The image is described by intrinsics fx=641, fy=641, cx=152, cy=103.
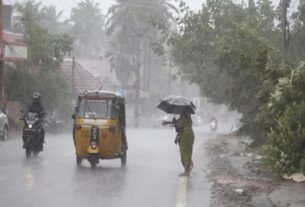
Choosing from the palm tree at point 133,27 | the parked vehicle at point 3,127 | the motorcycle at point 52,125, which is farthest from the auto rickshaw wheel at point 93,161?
the palm tree at point 133,27

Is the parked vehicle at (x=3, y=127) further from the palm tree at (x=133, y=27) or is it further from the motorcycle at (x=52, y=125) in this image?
the palm tree at (x=133, y=27)

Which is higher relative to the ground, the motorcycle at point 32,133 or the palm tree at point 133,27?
the palm tree at point 133,27

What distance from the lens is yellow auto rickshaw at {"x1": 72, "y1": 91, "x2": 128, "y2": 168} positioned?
15273 millimetres

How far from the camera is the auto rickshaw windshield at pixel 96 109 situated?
51.2 feet

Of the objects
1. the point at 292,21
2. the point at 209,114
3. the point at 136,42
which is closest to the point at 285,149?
the point at 292,21

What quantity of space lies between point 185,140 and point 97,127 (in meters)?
2.20

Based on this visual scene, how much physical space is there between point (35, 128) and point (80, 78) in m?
39.1

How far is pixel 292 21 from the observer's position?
1038 inches

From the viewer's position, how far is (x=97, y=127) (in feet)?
50.1

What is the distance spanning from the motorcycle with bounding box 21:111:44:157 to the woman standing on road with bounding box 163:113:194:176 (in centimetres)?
529

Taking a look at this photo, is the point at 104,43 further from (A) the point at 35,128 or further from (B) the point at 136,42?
(A) the point at 35,128

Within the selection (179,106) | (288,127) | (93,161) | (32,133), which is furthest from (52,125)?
(288,127)

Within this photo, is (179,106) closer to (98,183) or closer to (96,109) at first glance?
(96,109)

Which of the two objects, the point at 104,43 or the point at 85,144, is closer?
the point at 85,144
